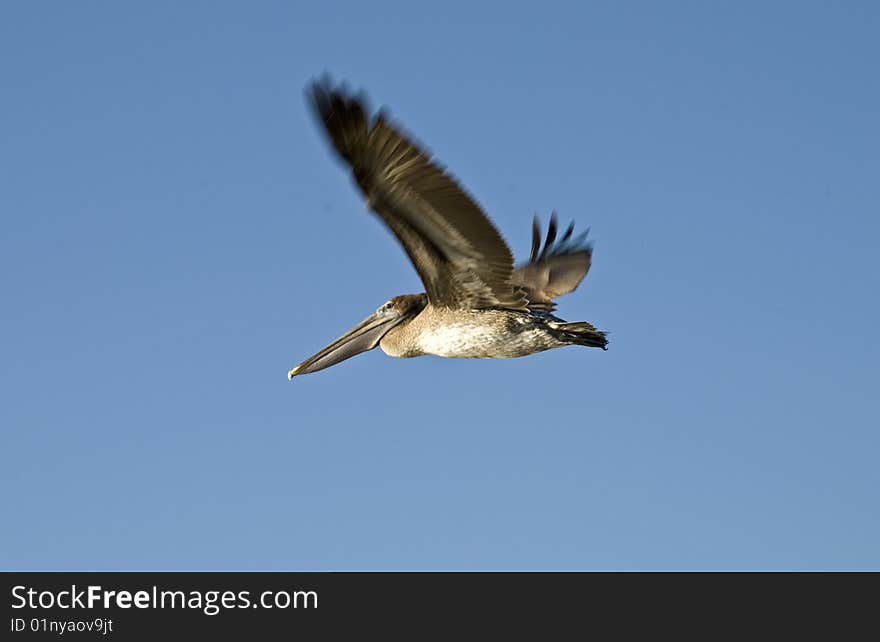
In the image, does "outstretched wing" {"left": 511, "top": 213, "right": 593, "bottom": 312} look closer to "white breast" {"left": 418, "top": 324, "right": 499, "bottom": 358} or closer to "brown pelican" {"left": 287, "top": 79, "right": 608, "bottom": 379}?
"brown pelican" {"left": 287, "top": 79, "right": 608, "bottom": 379}

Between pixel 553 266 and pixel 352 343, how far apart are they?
3534 millimetres

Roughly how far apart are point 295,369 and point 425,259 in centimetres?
327

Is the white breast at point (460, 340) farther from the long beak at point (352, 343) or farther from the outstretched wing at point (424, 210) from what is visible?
the long beak at point (352, 343)

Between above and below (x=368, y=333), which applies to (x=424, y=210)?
below

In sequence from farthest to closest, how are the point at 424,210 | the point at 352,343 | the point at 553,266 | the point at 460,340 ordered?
the point at 553,266
the point at 352,343
the point at 460,340
the point at 424,210

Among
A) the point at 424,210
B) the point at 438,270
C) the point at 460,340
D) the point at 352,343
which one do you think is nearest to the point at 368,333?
the point at 352,343

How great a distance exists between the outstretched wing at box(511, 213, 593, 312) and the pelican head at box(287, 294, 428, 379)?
2356mm

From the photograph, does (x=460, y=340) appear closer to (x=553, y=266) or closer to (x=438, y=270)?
(x=438, y=270)

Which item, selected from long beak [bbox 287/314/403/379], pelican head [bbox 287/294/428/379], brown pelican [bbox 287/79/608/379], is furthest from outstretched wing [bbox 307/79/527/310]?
long beak [bbox 287/314/403/379]

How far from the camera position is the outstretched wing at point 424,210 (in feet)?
31.2

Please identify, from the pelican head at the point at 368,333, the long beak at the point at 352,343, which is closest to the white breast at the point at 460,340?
the pelican head at the point at 368,333

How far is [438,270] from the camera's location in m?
12.0

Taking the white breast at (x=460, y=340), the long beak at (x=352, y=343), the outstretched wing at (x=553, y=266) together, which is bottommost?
the white breast at (x=460, y=340)
